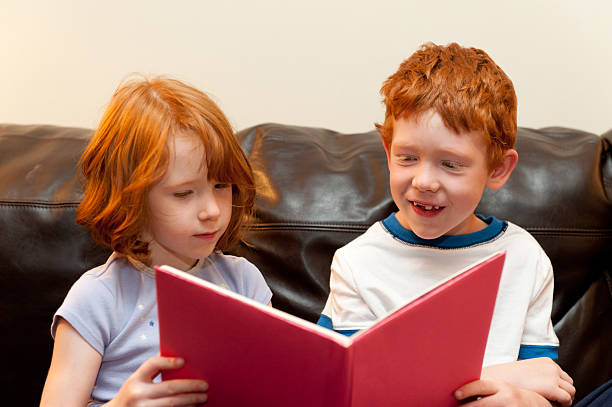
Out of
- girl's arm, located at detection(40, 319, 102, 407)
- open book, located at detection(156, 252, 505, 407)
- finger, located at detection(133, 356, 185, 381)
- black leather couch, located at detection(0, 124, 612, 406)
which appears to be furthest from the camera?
black leather couch, located at detection(0, 124, 612, 406)

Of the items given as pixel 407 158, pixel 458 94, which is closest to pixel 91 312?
pixel 407 158

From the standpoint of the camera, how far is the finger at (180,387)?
819mm

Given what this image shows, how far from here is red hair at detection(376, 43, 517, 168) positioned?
1.05 m

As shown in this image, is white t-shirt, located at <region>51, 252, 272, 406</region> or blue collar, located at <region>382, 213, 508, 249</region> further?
blue collar, located at <region>382, 213, 508, 249</region>

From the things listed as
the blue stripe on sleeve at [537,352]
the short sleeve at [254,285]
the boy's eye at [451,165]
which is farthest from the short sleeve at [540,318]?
the short sleeve at [254,285]

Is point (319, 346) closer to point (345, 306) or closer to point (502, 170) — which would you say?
point (345, 306)

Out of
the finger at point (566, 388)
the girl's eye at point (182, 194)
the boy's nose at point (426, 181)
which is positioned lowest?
the finger at point (566, 388)

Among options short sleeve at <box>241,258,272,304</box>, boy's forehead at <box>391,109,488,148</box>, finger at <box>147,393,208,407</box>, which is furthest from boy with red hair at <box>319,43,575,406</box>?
finger at <box>147,393,208,407</box>

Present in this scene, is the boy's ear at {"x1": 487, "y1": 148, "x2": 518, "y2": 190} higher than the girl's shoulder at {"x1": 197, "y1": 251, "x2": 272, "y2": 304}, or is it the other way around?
the boy's ear at {"x1": 487, "y1": 148, "x2": 518, "y2": 190}

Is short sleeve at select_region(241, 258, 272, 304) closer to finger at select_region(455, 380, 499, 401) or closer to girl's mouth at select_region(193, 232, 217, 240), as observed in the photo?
girl's mouth at select_region(193, 232, 217, 240)

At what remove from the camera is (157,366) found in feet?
2.69

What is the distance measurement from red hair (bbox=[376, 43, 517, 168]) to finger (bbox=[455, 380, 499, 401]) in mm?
396

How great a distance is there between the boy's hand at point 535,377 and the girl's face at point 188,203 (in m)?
0.51

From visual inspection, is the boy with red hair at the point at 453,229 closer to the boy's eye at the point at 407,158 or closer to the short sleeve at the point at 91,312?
the boy's eye at the point at 407,158
